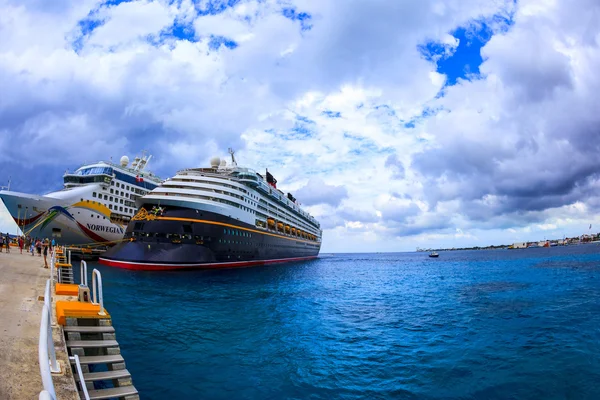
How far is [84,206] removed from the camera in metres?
50.4

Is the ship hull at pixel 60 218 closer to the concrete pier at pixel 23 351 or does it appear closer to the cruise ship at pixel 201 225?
the cruise ship at pixel 201 225

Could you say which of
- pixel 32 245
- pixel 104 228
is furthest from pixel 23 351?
pixel 104 228

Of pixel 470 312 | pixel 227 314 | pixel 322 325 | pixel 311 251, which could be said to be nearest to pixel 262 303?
pixel 227 314

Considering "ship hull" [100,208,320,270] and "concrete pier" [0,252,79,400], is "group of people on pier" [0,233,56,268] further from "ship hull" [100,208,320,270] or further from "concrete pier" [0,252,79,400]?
"concrete pier" [0,252,79,400]

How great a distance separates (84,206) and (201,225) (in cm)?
2637

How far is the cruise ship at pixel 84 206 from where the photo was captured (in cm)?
4581

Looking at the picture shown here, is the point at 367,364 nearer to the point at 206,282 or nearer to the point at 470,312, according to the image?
the point at 470,312

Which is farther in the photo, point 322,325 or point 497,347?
point 322,325

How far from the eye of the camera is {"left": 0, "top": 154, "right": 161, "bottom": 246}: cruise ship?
1804 inches

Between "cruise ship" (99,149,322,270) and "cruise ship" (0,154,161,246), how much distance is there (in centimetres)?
629

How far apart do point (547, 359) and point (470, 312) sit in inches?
308

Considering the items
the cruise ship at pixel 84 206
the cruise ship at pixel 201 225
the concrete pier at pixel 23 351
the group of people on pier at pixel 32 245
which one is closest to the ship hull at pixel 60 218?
the cruise ship at pixel 84 206

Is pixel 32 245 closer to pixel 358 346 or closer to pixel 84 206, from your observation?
pixel 84 206

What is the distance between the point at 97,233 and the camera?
51.6 m
